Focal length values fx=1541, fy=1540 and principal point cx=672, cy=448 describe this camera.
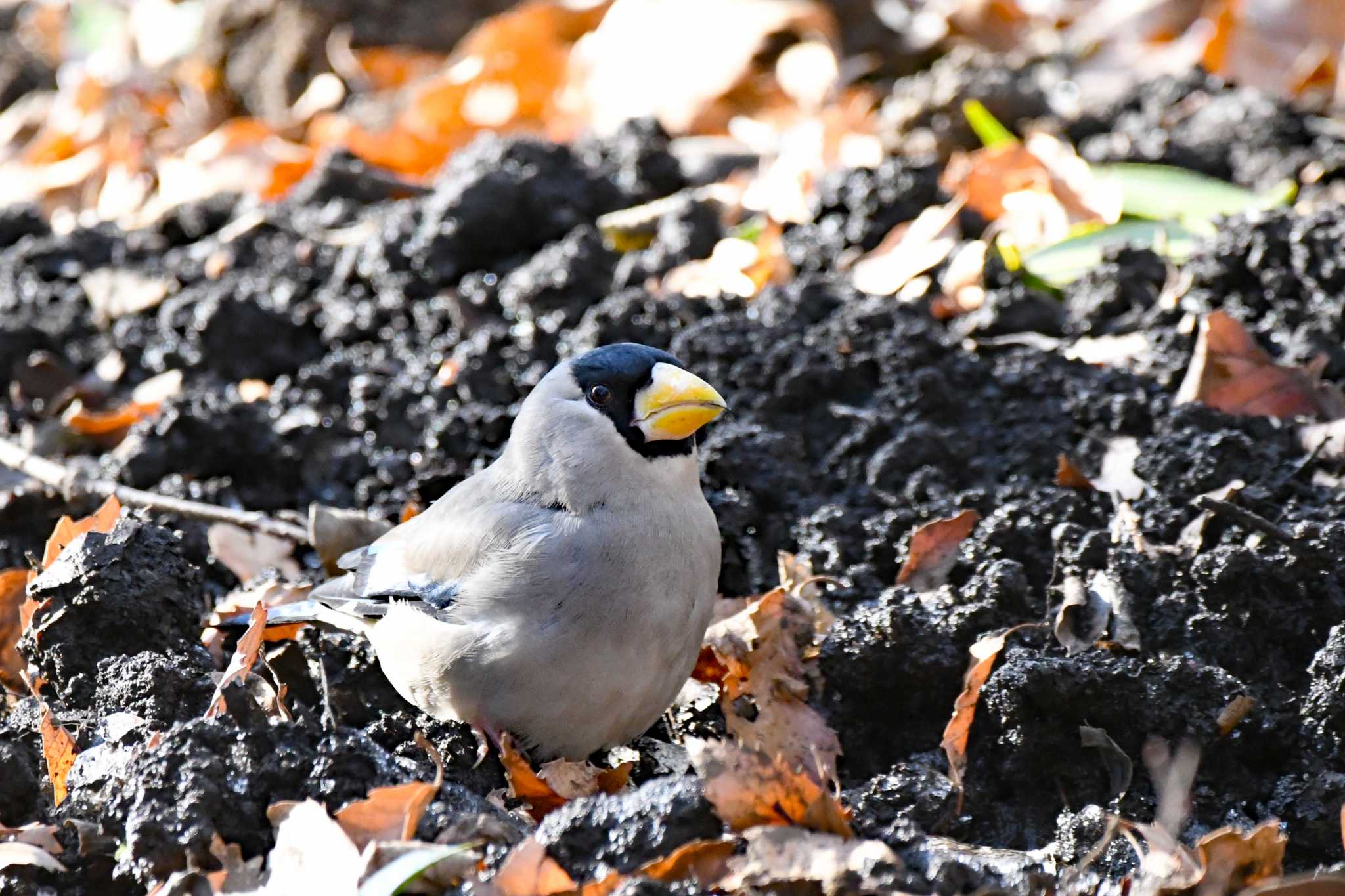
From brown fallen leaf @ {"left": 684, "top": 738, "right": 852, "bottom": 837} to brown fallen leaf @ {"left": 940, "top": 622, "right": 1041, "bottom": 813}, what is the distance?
51cm

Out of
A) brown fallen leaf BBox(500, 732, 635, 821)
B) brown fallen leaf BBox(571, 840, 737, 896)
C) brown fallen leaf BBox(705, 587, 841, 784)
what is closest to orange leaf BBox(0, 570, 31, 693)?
brown fallen leaf BBox(500, 732, 635, 821)

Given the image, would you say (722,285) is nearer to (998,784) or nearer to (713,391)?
(713,391)

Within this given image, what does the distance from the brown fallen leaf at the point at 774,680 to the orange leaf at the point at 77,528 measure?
1.52m

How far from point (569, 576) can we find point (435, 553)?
45 cm

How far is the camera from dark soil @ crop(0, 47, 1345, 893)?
2.91 m

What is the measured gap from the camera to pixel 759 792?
8.68 feet

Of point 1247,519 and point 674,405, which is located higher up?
point 674,405

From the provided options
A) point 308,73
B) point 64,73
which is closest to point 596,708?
point 308,73

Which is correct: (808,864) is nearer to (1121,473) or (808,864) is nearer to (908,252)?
(1121,473)

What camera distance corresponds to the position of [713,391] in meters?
3.44

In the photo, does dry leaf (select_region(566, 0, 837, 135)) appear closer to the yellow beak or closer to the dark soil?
the dark soil

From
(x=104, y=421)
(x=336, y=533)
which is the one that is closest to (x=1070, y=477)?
(x=336, y=533)

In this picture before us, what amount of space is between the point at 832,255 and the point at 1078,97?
1.74 metres

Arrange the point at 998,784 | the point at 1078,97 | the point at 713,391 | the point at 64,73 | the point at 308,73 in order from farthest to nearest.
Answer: the point at 64,73
the point at 308,73
the point at 1078,97
the point at 713,391
the point at 998,784
